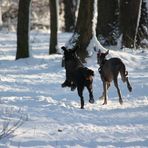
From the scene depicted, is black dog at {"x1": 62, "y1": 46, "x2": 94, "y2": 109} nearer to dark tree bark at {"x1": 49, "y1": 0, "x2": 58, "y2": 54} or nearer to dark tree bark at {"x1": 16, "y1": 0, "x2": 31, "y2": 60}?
dark tree bark at {"x1": 16, "y1": 0, "x2": 31, "y2": 60}

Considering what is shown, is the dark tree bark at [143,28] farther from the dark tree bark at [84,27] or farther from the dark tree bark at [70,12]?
the dark tree bark at [70,12]

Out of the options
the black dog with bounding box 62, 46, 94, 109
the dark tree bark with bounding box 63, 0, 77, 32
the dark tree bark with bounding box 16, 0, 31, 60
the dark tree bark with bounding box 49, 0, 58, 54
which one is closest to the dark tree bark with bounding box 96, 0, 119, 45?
the dark tree bark with bounding box 49, 0, 58, 54

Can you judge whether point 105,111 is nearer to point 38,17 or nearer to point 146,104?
point 146,104

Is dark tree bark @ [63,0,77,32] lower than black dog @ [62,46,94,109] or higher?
lower

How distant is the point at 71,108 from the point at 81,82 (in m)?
0.59

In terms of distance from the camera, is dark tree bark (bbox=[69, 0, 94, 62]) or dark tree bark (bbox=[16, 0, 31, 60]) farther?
dark tree bark (bbox=[16, 0, 31, 60])

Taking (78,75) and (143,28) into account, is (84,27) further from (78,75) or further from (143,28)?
(78,75)

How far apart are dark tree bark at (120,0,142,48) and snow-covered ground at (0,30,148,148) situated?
4572 millimetres

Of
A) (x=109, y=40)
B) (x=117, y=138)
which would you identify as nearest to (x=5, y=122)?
(x=117, y=138)

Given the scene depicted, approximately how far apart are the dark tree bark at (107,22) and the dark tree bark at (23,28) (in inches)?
140

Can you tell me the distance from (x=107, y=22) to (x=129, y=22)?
39.1 inches

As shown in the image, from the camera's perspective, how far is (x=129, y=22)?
73.0 ft

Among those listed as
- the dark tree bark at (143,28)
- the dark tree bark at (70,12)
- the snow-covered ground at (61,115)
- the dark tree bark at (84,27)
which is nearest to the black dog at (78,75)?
the snow-covered ground at (61,115)

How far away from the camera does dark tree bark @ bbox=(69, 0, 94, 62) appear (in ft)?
60.7
